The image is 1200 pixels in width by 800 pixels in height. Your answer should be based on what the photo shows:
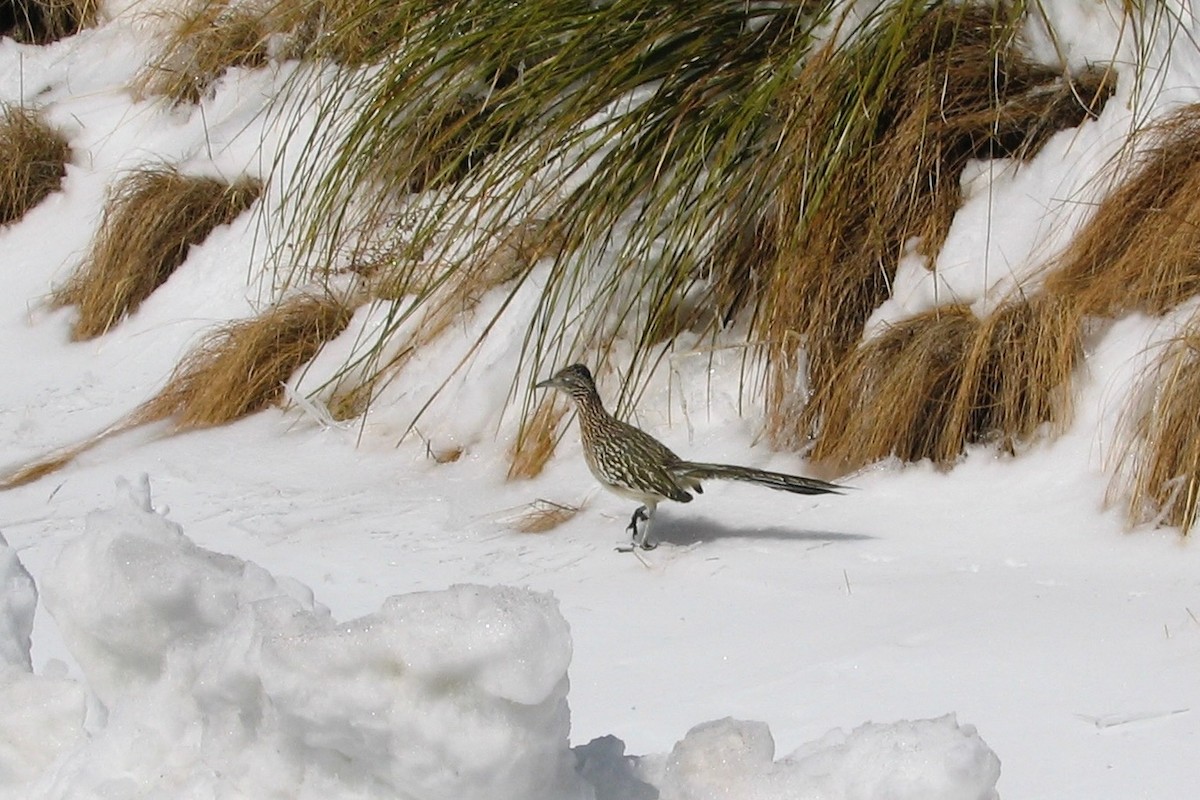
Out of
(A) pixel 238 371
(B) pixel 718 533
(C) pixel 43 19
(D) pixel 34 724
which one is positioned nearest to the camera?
(D) pixel 34 724

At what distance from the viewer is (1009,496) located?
13.5ft

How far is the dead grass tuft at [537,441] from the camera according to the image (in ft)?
16.5

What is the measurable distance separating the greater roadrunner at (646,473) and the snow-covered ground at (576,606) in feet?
0.39

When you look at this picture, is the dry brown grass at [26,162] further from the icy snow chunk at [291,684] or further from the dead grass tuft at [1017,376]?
the icy snow chunk at [291,684]

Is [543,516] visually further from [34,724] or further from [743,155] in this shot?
[34,724]

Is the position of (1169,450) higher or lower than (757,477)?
higher

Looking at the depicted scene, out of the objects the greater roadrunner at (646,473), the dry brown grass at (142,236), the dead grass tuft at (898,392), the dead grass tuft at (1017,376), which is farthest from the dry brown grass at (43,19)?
the dead grass tuft at (1017,376)

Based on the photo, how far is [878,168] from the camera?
4844 millimetres

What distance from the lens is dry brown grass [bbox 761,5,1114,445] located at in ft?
15.6

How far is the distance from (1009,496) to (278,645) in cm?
256

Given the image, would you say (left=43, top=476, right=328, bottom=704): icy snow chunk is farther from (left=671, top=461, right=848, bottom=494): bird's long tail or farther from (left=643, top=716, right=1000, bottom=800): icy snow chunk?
(left=671, top=461, right=848, bottom=494): bird's long tail

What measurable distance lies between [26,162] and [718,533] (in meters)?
5.86

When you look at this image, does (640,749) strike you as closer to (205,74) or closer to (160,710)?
(160,710)

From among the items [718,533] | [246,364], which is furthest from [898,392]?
[246,364]
